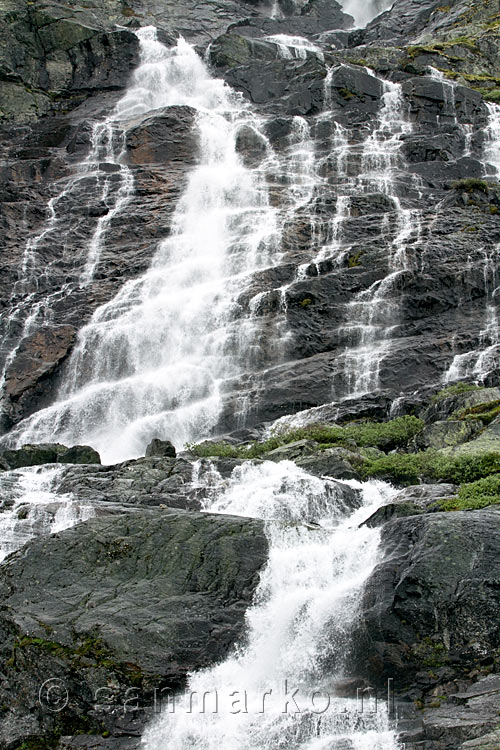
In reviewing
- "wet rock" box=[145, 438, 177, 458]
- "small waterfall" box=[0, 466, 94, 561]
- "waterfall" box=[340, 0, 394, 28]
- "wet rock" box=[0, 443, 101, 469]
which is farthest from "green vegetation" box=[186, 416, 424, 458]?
"waterfall" box=[340, 0, 394, 28]

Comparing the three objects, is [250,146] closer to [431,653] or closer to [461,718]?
[431,653]

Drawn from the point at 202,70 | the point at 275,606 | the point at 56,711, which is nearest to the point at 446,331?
the point at 275,606

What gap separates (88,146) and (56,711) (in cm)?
3612

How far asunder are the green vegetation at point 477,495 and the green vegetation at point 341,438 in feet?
16.9

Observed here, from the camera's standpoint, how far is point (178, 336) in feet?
95.5

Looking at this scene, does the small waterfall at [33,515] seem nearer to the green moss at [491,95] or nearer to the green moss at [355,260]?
the green moss at [355,260]

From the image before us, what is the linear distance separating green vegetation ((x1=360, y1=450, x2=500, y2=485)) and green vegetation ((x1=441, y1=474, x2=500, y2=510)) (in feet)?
2.70

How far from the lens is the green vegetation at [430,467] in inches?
620

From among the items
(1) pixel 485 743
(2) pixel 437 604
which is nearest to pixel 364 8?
(2) pixel 437 604

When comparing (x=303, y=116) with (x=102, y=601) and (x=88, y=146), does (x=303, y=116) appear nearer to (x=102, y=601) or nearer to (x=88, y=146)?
(x=88, y=146)

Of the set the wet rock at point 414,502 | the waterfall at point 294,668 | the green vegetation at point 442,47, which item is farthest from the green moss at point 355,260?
the green vegetation at point 442,47

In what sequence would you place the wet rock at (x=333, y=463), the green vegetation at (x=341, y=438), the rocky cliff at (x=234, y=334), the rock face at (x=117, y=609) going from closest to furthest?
the rock face at (x=117, y=609) → the rocky cliff at (x=234, y=334) → the wet rock at (x=333, y=463) → the green vegetation at (x=341, y=438)

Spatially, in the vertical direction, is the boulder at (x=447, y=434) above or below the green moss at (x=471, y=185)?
below

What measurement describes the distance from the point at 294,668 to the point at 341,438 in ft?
30.4
